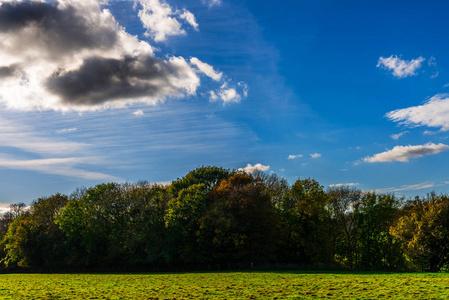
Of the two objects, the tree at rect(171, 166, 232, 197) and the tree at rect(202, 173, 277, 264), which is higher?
the tree at rect(171, 166, 232, 197)

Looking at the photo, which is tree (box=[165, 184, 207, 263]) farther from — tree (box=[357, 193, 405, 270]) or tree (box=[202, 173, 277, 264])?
tree (box=[357, 193, 405, 270])

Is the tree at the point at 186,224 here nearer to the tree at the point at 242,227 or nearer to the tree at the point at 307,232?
the tree at the point at 242,227

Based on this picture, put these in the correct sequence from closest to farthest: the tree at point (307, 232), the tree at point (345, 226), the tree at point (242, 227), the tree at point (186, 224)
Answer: the tree at point (242, 227), the tree at point (186, 224), the tree at point (307, 232), the tree at point (345, 226)

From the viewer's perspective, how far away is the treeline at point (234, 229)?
2564 inches

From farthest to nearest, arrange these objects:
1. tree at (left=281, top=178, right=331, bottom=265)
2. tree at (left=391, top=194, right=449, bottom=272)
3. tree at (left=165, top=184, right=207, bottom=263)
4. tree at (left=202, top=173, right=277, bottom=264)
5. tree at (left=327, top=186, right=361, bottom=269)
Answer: tree at (left=327, top=186, right=361, bottom=269) → tree at (left=281, top=178, right=331, bottom=265) → tree at (left=165, top=184, right=207, bottom=263) → tree at (left=202, top=173, right=277, bottom=264) → tree at (left=391, top=194, right=449, bottom=272)

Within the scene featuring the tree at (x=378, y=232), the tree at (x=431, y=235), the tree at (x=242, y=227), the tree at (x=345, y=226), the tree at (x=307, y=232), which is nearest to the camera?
the tree at (x=431, y=235)

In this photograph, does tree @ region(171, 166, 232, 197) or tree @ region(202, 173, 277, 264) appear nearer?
tree @ region(202, 173, 277, 264)

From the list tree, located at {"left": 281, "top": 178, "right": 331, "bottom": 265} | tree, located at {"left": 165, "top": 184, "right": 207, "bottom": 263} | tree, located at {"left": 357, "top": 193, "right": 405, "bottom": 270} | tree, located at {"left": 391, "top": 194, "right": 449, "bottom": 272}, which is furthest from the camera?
tree, located at {"left": 357, "top": 193, "right": 405, "bottom": 270}

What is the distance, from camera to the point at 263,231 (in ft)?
220

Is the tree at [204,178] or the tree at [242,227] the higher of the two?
the tree at [204,178]

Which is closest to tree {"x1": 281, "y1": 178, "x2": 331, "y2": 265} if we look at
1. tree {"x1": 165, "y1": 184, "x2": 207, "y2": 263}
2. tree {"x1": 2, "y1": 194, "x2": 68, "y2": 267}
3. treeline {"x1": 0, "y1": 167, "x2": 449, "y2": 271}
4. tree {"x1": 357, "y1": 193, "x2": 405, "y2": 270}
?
treeline {"x1": 0, "y1": 167, "x2": 449, "y2": 271}

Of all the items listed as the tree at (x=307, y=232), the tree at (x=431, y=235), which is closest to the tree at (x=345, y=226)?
the tree at (x=307, y=232)

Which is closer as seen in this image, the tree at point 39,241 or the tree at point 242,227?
the tree at point 242,227

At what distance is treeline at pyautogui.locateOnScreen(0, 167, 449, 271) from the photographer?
65125mm
